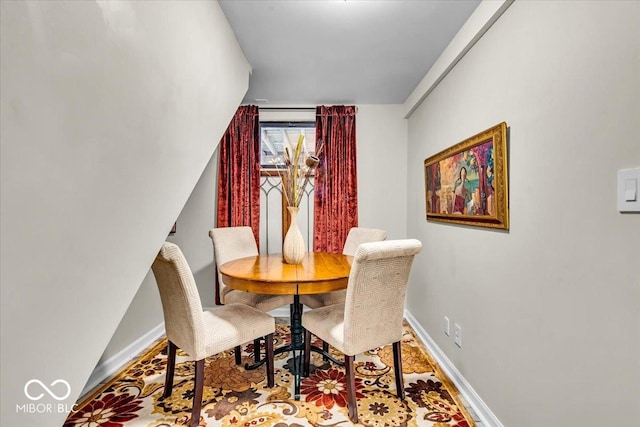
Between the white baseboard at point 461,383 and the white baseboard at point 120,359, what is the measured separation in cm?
233

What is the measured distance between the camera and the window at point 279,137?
3.53 m

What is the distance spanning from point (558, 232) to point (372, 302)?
2.98 ft

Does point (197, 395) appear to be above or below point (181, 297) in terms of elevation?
below

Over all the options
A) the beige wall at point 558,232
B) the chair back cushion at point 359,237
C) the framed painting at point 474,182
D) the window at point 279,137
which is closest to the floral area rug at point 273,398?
the beige wall at point 558,232

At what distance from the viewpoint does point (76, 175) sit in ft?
2.70

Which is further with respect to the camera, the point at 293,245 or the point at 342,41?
the point at 293,245

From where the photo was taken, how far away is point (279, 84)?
2.92 metres

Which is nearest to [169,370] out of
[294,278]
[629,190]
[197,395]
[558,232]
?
[197,395]

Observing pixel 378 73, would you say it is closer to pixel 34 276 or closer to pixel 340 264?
pixel 340 264

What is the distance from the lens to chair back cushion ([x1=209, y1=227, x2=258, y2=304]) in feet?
8.76

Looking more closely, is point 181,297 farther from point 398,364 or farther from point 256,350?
point 398,364

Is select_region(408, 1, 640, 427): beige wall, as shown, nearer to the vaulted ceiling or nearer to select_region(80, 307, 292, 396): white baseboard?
the vaulted ceiling

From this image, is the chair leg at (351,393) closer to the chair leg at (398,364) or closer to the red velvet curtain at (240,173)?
the chair leg at (398,364)

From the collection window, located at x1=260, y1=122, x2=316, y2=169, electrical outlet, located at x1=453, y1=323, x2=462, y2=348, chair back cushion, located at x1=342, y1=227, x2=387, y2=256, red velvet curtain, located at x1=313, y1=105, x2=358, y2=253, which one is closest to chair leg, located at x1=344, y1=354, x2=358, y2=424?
electrical outlet, located at x1=453, y1=323, x2=462, y2=348
